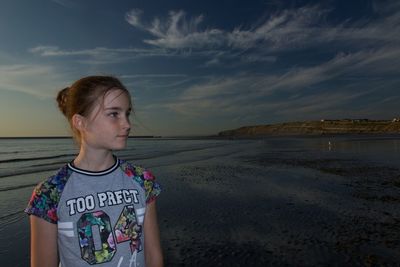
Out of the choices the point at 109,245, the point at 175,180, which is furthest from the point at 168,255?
the point at 175,180

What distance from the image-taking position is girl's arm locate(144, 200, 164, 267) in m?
2.83

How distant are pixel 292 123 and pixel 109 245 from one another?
6545 inches

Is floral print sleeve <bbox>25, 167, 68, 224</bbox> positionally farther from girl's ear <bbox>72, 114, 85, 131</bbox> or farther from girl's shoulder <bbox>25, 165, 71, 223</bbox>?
girl's ear <bbox>72, 114, 85, 131</bbox>

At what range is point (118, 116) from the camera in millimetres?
2738

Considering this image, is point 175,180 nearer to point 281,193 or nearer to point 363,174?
point 281,193

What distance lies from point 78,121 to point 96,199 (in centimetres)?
72

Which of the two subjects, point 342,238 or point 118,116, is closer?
point 118,116

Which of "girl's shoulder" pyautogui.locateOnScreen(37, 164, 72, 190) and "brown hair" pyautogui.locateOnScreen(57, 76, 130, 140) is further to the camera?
"brown hair" pyautogui.locateOnScreen(57, 76, 130, 140)

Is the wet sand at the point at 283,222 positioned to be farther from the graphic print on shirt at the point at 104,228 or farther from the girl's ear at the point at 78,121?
the girl's ear at the point at 78,121

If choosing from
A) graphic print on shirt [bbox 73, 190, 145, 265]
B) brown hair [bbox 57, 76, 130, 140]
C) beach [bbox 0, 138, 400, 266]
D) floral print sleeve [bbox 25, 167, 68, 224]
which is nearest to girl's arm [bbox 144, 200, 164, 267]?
graphic print on shirt [bbox 73, 190, 145, 265]

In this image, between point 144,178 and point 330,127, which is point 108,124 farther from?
point 330,127

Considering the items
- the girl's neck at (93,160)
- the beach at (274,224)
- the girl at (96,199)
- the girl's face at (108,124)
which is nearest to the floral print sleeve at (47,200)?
the girl at (96,199)

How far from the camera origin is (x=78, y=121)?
2.77m

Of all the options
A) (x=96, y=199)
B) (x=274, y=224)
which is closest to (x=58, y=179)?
(x=96, y=199)
